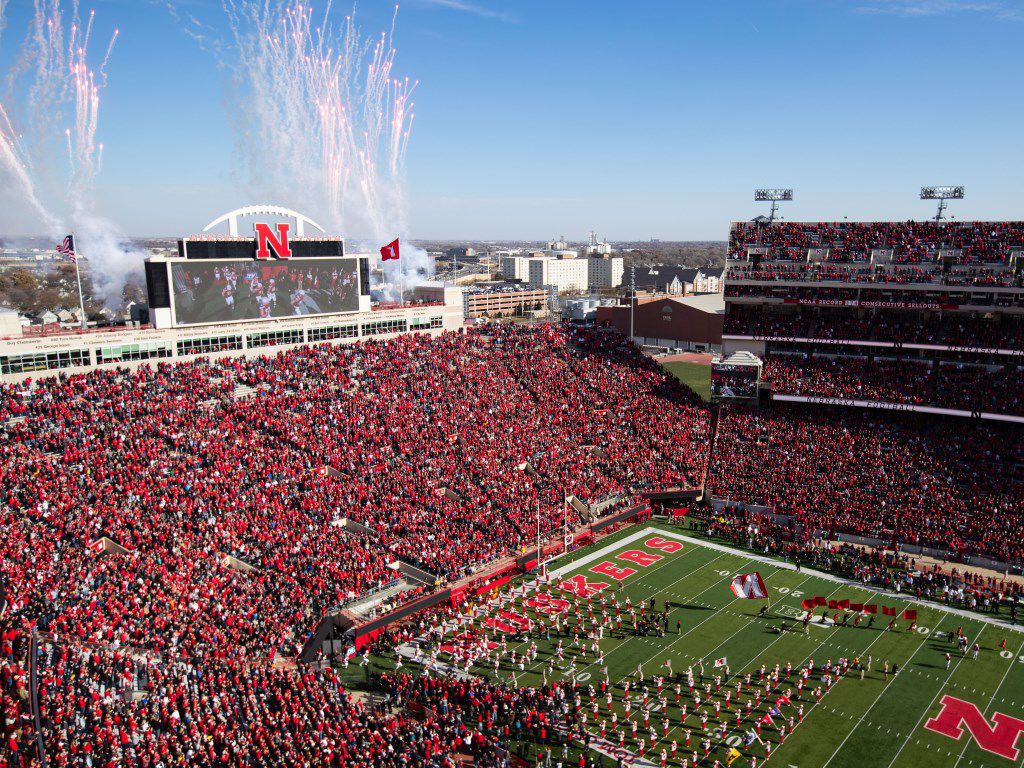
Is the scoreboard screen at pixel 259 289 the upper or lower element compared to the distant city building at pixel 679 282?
upper

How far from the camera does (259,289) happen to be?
36.0 metres

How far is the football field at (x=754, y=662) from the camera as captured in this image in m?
18.4

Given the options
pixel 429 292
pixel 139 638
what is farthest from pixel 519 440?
pixel 139 638

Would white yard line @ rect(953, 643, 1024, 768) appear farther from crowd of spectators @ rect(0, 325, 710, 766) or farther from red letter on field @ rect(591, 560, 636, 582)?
crowd of spectators @ rect(0, 325, 710, 766)

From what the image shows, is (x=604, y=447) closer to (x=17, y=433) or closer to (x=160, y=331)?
(x=160, y=331)

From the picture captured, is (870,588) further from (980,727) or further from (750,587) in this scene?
(980,727)

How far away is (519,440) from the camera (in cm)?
3659

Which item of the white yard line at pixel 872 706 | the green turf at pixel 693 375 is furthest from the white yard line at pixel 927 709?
the green turf at pixel 693 375

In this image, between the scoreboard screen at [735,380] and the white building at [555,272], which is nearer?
the scoreboard screen at [735,380]

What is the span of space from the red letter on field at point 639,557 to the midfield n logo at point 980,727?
463 inches

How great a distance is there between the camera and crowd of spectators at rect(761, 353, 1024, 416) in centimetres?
3628

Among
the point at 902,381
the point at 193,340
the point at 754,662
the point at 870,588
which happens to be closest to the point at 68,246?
the point at 193,340

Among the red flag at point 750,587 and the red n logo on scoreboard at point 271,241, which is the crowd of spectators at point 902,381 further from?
the red n logo on scoreboard at point 271,241

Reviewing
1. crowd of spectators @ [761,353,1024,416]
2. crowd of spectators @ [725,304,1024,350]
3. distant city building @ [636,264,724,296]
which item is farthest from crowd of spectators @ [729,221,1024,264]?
distant city building @ [636,264,724,296]
